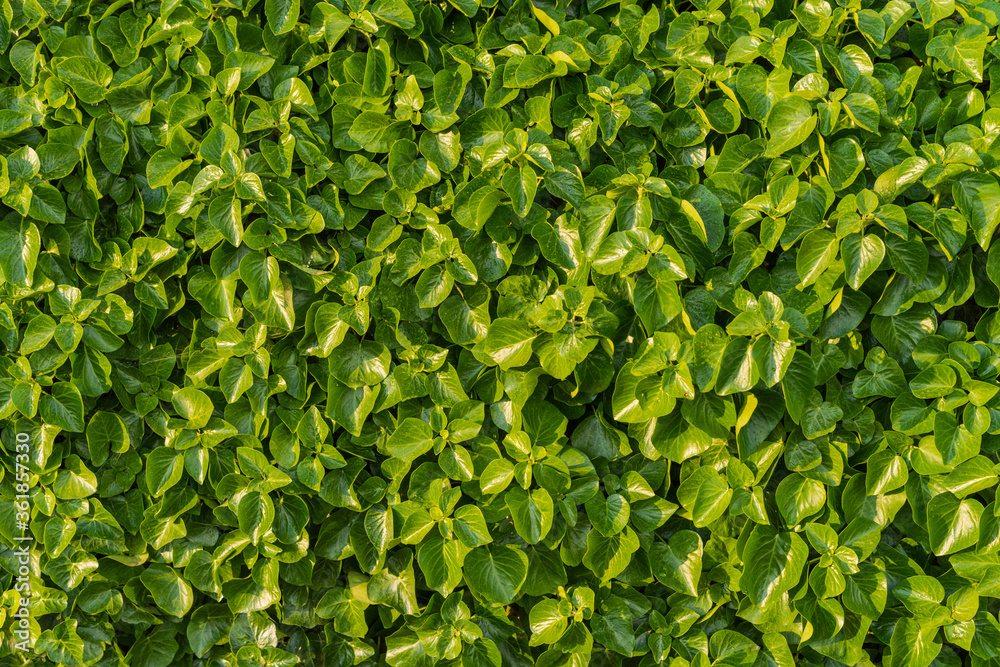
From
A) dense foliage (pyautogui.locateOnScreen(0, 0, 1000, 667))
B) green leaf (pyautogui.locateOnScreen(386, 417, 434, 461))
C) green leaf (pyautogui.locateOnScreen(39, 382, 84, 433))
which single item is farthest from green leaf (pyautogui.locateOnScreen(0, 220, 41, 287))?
green leaf (pyautogui.locateOnScreen(386, 417, 434, 461))

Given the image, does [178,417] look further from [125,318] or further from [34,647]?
[34,647]

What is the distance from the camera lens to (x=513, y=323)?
1.97 metres

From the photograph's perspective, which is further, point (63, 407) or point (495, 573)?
point (63, 407)

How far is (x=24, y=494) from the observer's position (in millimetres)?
2285

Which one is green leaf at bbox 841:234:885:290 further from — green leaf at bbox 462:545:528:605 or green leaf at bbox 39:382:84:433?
green leaf at bbox 39:382:84:433

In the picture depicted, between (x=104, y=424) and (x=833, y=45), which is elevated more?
(x=833, y=45)

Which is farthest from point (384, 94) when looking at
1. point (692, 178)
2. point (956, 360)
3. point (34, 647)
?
point (34, 647)

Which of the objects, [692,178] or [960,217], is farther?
[692,178]

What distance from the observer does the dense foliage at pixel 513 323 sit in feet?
6.45

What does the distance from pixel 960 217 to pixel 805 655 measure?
1.39m

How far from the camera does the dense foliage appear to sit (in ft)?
6.45

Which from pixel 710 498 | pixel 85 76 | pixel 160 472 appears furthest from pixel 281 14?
pixel 710 498

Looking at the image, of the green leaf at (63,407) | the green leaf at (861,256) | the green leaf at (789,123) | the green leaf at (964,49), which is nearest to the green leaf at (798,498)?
the green leaf at (861,256)

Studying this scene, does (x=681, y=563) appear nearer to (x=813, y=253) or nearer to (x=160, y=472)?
(x=813, y=253)
